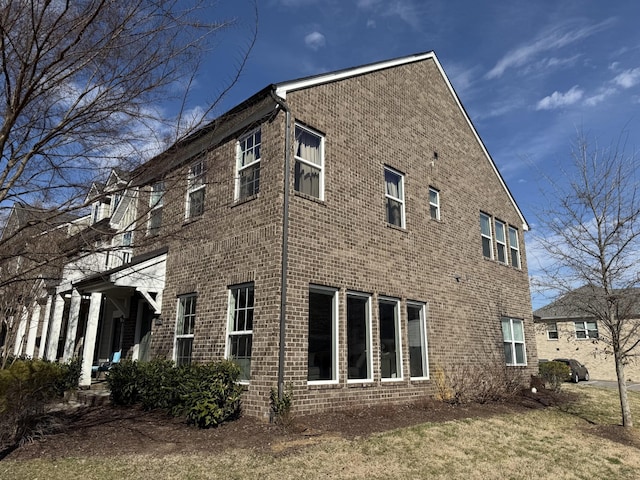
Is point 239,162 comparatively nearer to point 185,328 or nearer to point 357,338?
point 185,328

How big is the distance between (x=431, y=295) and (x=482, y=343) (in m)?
3.18

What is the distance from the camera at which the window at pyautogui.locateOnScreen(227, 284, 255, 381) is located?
30.7ft

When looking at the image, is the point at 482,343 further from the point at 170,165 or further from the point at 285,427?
the point at 170,165

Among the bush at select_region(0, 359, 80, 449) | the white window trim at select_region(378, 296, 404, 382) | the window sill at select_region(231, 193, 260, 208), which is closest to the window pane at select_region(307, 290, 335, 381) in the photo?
the white window trim at select_region(378, 296, 404, 382)

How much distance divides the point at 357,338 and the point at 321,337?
1.12m

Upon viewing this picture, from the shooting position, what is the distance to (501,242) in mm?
17641

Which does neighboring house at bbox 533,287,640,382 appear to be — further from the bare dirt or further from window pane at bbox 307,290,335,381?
window pane at bbox 307,290,335,381

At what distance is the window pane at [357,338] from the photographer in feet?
33.4

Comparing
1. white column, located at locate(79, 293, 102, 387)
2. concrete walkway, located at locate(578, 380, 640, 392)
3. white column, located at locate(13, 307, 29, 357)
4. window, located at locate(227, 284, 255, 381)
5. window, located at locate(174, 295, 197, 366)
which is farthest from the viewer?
concrete walkway, located at locate(578, 380, 640, 392)

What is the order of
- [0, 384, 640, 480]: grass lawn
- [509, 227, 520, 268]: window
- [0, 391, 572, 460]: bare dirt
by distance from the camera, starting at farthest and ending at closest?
[509, 227, 520, 268]: window < [0, 391, 572, 460]: bare dirt < [0, 384, 640, 480]: grass lawn

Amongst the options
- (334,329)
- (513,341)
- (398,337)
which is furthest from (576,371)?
(334,329)

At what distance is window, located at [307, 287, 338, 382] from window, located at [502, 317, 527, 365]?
8.71m

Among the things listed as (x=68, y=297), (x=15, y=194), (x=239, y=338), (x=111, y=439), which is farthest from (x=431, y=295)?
(x=68, y=297)

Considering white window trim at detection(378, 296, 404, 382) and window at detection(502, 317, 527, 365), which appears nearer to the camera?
white window trim at detection(378, 296, 404, 382)
